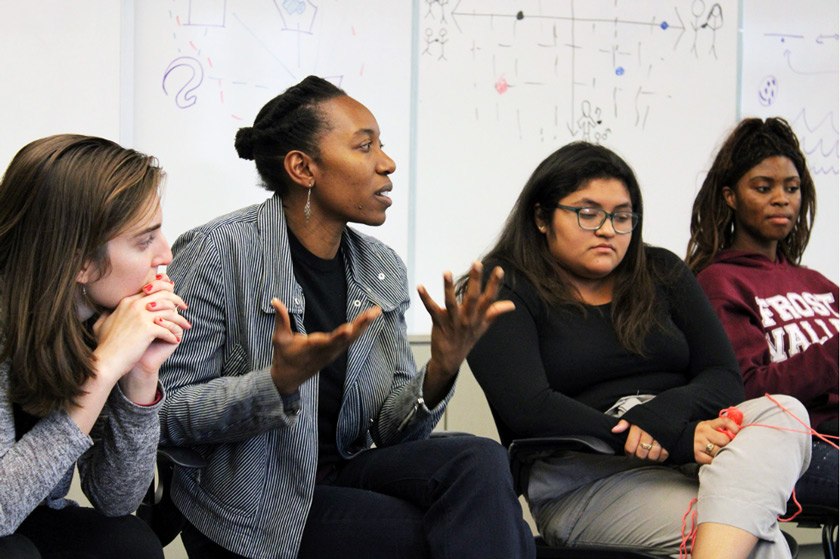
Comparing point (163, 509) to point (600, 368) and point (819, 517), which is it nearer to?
point (600, 368)

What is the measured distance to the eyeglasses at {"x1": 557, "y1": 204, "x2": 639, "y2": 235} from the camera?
235 cm

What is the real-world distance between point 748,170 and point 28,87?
200cm

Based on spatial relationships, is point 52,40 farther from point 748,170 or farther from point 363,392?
point 748,170

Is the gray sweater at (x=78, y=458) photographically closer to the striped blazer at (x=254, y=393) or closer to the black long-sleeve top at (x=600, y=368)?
the striped blazer at (x=254, y=393)

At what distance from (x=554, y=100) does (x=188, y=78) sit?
4.16 feet

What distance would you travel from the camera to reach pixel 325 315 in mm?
2027

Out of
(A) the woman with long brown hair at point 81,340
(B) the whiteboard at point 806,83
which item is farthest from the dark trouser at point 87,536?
(B) the whiteboard at point 806,83

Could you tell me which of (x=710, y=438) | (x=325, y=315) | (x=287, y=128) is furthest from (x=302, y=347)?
(x=710, y=438)

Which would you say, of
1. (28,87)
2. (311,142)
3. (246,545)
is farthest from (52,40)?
(246,545)

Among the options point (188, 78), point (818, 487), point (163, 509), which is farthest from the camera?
point (188, 78)

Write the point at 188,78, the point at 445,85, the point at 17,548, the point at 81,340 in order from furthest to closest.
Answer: the point at 445,85 < the point at 188,78 < the point at 81,340 < the point at 17,548

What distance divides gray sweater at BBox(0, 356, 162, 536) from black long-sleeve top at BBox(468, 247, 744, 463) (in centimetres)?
83

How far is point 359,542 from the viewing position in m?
1.76

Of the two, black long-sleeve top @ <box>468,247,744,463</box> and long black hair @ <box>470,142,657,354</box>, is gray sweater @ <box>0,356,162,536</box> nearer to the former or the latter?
black long-sleeve top @ <box>468,247,744,463</box>
